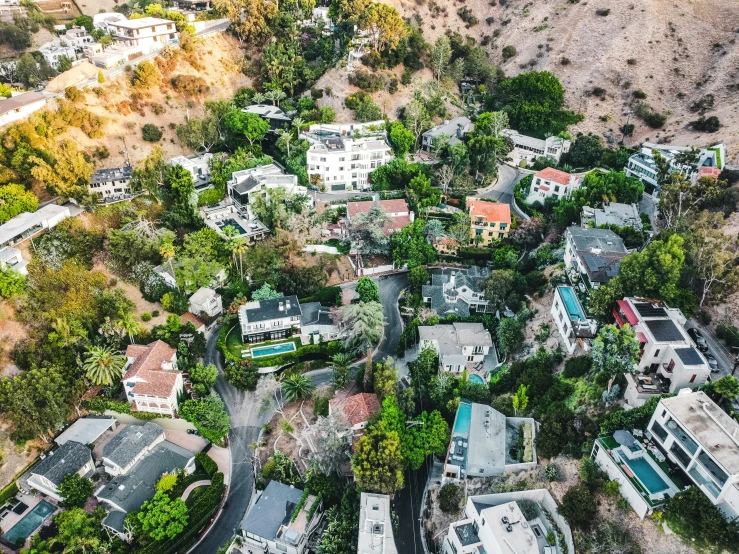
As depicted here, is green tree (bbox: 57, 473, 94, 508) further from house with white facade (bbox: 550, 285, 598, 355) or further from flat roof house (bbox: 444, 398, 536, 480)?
house with white facade (bbox: 550, 285, 598, 355)

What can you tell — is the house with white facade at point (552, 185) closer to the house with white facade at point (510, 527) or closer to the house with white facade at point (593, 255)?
the house with white facade at point (593, 255)

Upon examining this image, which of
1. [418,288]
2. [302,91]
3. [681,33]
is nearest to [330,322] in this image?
[418,288]

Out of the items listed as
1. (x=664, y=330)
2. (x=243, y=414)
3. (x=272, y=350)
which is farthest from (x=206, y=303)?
(x=664, y=330)

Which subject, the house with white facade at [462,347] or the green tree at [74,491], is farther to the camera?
the house with white facade at [462,347]

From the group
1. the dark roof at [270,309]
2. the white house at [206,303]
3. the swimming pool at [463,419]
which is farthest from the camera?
the white house at [206,303]

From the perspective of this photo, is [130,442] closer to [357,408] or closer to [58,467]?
[58,467]

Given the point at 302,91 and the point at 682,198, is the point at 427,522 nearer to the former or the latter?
the point at 682,198

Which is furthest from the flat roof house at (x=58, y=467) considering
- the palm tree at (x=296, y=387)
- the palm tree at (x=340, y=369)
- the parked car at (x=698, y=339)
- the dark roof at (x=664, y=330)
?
the parked car at (x=698, y=339)
